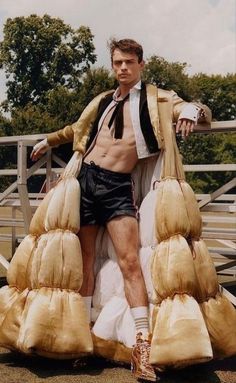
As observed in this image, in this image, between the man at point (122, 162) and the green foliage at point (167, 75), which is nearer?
the man at point (122, 162)

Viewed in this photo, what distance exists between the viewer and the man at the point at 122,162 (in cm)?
356

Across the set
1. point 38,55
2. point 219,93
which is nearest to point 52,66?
point 38,55

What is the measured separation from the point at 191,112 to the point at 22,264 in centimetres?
137

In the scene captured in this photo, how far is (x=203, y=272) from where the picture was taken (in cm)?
344

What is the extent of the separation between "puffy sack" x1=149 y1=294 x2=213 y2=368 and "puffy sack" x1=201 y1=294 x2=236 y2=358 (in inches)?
7.9

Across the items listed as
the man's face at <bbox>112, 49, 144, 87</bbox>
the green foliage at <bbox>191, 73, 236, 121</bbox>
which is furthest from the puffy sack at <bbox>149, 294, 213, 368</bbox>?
the green foliage at <bbox>191, 73, 236, 121</bbox>

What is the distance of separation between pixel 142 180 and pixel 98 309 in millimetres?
839

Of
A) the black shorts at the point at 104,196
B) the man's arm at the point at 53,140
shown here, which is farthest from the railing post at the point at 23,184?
the black shorts at the point at 104,196

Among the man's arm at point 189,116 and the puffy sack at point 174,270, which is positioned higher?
the man's arm at point 189,116


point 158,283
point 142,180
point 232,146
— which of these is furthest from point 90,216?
point 232,146

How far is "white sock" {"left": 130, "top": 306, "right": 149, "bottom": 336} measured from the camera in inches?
135

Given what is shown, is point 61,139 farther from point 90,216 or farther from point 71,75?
point 71,75

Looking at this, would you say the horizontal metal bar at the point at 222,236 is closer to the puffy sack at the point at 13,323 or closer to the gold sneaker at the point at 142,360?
the gold sneaker at the point at 142,360

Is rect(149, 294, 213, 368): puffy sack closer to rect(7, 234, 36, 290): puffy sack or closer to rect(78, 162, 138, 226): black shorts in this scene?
rect(78, 162, 138, 226): black shorts
